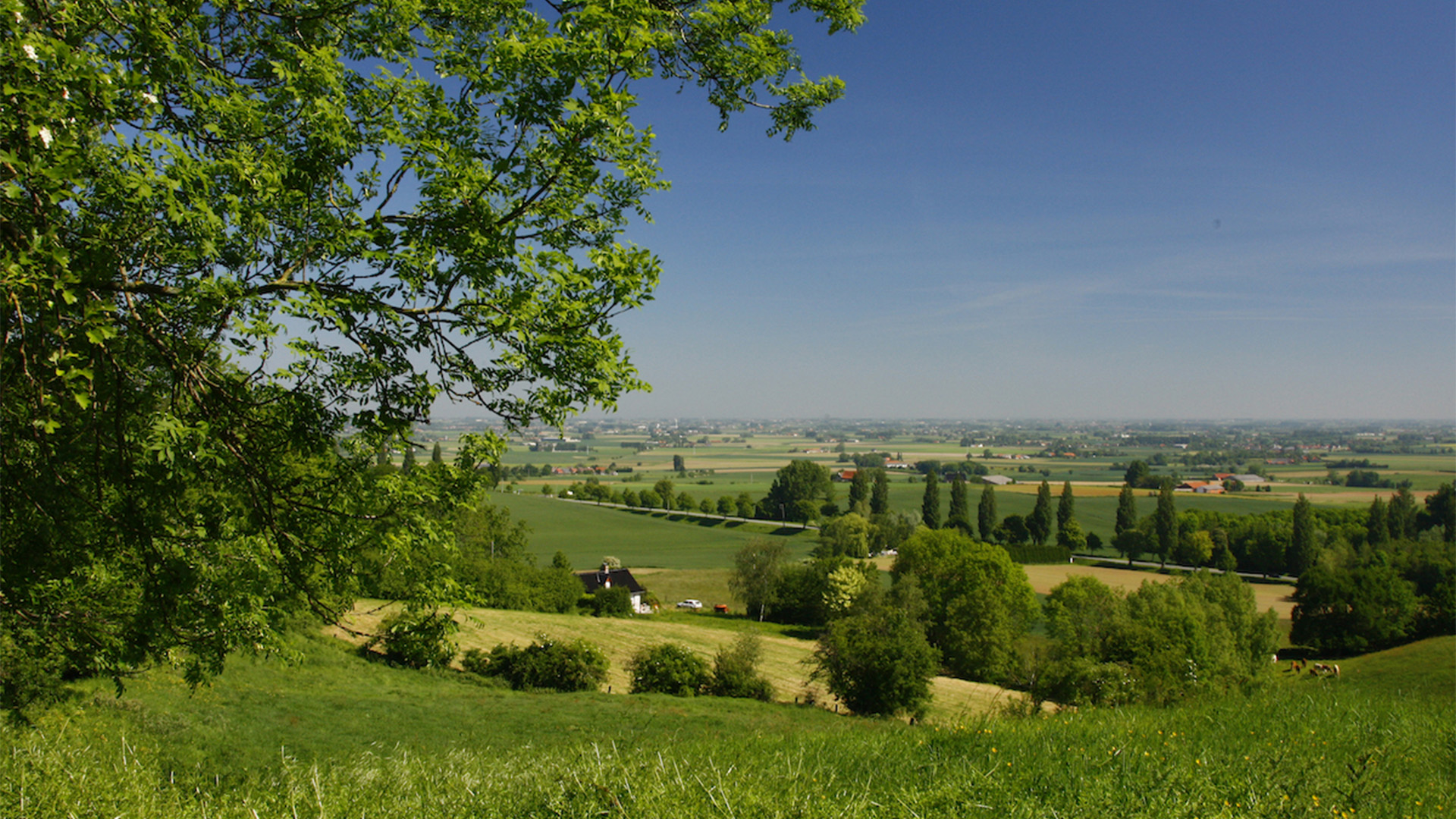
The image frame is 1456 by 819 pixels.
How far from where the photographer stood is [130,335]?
15.5 feet

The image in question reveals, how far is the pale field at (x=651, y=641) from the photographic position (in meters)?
37.1

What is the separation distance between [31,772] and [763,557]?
60.7m

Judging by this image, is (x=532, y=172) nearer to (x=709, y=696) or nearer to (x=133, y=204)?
(x=133, y=204)

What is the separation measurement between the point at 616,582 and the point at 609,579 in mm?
902

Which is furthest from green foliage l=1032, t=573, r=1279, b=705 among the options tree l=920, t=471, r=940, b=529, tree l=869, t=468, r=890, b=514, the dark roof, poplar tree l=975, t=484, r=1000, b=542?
tree l=869, t=468, r=890, b=514

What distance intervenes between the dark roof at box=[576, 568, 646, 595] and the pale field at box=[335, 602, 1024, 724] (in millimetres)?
8852

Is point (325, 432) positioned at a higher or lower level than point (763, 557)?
higher

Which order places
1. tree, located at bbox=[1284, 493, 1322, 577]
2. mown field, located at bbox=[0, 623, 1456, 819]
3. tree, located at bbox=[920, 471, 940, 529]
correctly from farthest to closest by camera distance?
tree, located at bbox=[920, 471, 940, 529] < tree, located at bbox=[1284, 493, 1322, 577] < mown field, located at bbox=[0, 623, 1456, 819]

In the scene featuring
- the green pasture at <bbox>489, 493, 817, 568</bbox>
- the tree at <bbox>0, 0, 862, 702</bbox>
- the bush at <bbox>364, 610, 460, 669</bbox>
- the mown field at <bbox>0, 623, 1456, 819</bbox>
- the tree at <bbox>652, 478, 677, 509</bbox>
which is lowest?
the green pasture at <bbox>489, 493, 817, 568</bbox>

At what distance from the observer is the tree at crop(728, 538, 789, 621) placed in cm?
6225

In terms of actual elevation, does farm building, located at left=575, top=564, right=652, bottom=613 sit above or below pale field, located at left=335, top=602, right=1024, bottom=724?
below

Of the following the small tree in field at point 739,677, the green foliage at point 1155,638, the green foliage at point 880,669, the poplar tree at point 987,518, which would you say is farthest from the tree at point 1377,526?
the small tree in field at point 739,677

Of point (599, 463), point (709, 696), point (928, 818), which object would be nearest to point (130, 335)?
point (928, 818)

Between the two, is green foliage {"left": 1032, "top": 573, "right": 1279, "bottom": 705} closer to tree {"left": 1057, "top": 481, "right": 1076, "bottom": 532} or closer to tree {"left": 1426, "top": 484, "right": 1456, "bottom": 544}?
tree {"left": 1057, "top": 481, "right": 1076, "bottom": 532}
